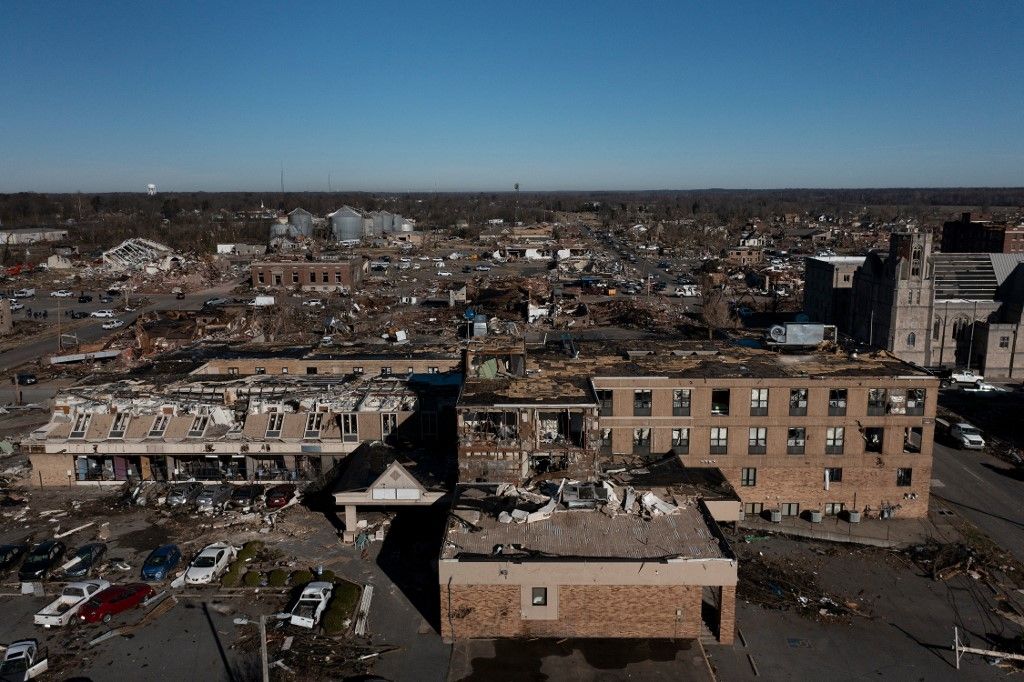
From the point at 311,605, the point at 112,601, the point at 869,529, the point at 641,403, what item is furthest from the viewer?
the point at 641,403

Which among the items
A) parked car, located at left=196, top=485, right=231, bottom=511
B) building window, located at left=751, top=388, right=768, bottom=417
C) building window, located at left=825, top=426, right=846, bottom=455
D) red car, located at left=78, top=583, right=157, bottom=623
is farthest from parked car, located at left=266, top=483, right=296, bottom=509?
building window, located at left=825, top=426, right=846, bottom=455

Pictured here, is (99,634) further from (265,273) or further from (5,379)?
(265,273)

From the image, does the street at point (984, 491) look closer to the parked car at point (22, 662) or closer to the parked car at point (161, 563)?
the parked car at point (161, 563)

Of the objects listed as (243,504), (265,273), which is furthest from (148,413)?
(265,273)

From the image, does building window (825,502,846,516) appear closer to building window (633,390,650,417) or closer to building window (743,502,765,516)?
building window (743,502,765,516)

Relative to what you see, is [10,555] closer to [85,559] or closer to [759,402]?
[85,559]

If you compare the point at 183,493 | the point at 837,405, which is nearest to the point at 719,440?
the point at 837,405
